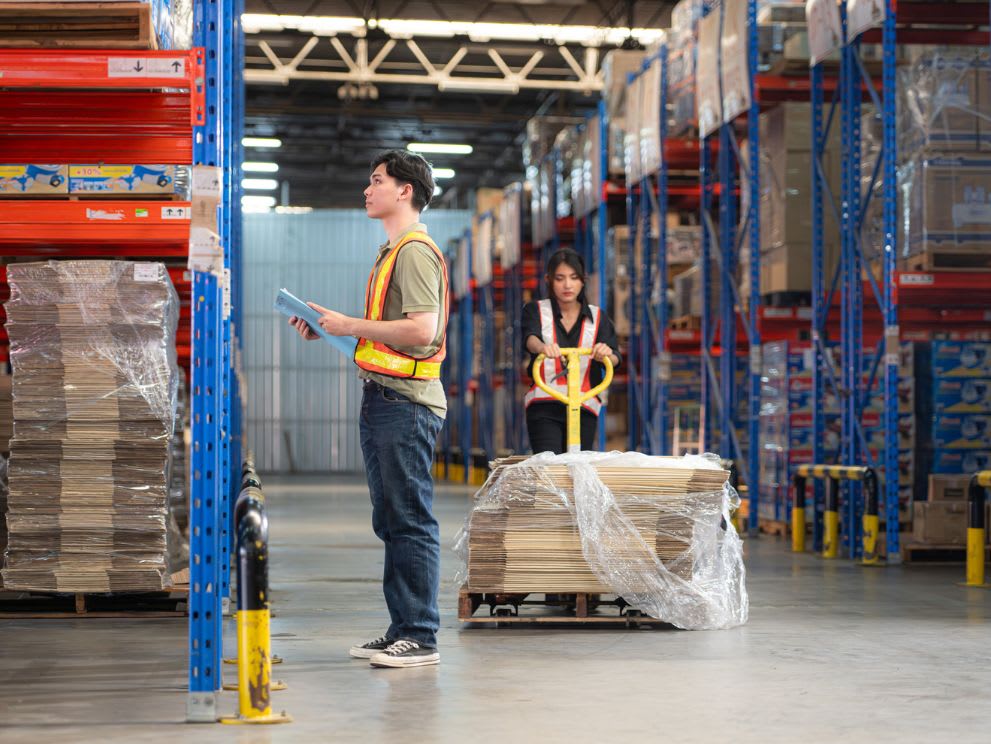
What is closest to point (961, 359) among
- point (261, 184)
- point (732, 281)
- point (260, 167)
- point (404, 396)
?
point (732, 281)

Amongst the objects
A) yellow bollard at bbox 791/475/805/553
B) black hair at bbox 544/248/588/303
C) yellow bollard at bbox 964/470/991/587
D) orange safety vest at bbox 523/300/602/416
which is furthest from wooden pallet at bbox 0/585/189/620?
yellow bollard at bbox 791/475/805/553

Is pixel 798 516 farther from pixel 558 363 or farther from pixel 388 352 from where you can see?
pixel 388 352

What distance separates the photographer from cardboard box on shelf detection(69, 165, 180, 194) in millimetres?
6477

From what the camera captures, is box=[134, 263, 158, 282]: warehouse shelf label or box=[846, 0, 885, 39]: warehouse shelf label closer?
box=[134, 263, 158, 282]: warehouse shelf label

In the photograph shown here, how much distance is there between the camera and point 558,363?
7047mm

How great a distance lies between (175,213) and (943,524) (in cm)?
597

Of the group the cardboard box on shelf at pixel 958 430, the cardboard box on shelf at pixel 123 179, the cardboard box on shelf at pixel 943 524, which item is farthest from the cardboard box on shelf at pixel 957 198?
the cardboard box on shelf at pixel 123 179

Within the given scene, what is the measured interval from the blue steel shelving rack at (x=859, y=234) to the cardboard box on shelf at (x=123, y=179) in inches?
192

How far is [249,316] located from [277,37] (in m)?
12.6

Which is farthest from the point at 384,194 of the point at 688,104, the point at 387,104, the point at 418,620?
the point at 387,104

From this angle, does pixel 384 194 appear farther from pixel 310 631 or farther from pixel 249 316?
pixel 249 316

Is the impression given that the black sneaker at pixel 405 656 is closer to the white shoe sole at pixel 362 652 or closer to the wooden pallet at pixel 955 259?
the white shoe sole at pixel 362 652

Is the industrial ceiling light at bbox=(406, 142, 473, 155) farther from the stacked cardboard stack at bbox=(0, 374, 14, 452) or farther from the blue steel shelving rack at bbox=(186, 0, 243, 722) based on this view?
the blue steel shelving rack at bbox=(186, 0, 243, 722)

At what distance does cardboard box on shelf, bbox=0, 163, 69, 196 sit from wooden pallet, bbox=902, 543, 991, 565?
246 inches
